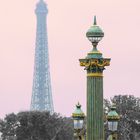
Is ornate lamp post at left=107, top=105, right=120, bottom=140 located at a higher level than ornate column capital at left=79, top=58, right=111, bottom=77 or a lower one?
lower

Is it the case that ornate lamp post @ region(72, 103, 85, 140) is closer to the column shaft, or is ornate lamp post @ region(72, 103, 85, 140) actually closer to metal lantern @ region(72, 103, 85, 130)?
metal lantern @ region(72, 103, 85, 130)

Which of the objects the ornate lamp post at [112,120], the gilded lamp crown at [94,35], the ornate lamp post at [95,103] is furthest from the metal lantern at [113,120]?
the gilded lamp crown at [94,35]

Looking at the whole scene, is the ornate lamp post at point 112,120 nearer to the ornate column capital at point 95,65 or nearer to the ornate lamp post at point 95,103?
the ornate lamp post at point 95,103

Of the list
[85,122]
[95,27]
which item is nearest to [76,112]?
[85,122]

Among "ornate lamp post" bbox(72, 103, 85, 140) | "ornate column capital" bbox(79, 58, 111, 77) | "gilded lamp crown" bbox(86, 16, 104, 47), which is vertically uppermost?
"gilded lamp crown" bbox(86, 16, 104, 47)

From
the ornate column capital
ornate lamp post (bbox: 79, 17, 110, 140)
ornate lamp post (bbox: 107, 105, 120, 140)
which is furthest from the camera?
ornate lamp post (bbox: 107, 105, 120, 140)

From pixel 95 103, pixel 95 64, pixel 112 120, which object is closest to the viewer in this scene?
pixel 95 103

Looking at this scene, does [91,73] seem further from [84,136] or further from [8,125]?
[8,125]

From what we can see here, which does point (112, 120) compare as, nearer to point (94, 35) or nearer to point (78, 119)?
point (78, 119)

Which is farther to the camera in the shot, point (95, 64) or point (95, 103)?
point (95, 64)

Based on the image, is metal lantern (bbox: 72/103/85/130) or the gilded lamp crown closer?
the gilded lamp crown

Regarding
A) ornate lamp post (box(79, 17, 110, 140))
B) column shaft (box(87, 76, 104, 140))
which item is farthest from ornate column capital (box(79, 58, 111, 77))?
column shaft (box(87, 76, 104, 140))

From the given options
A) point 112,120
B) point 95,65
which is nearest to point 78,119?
point 112,120

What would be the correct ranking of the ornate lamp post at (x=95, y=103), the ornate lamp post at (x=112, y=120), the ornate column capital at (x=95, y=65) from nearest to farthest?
the ornate lamp post at (x=95, y=103), the ornate column capital at (x=95, y=65), the ornate lamp post at (x=112, y=120)
